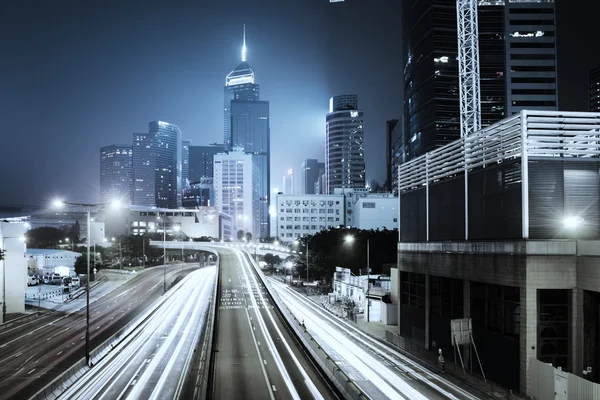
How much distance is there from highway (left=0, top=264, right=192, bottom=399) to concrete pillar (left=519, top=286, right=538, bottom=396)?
27417mm

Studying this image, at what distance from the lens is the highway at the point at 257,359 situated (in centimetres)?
2600

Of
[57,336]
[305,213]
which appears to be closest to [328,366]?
[57,336]

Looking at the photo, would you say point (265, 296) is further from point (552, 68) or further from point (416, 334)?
point (552, 68)

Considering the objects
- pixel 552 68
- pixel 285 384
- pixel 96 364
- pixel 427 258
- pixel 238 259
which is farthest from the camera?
pixel 552 68

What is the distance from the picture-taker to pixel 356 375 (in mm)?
29250

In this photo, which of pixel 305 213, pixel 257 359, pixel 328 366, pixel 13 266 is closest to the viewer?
pixel 328 366

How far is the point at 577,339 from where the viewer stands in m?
24.9

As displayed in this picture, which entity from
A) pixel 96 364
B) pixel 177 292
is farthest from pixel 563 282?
pixel 177 292

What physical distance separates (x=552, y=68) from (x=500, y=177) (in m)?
111

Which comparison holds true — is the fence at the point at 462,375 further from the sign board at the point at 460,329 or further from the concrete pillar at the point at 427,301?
the sign board at the point at 460,329

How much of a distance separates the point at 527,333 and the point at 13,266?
5905 centimetres

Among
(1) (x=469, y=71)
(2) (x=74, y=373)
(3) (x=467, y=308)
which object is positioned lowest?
(2) (x=74, y=373)

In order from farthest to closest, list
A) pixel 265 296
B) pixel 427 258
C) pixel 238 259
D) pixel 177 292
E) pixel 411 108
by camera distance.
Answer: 1. pixel 411 108
2. pixel 238 259
3. pixel 177 292
4. pixel 265 296
5. pixel 427 258

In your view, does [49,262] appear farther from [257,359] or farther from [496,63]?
[496,63]
